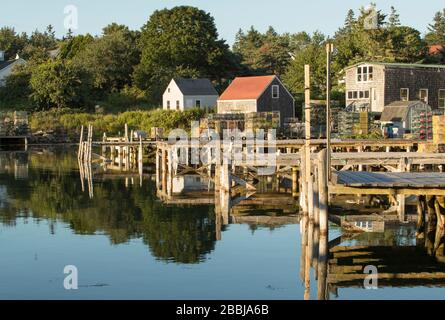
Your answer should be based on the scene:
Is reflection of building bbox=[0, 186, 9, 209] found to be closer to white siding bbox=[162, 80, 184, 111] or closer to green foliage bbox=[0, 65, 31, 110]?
white siding bbox=[162, 80, 184, 111]

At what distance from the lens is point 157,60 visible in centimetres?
10269

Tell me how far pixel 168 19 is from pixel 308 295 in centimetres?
9415

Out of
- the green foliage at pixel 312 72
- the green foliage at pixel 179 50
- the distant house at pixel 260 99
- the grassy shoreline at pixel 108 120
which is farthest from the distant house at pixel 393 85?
the green foliage at pixel 179 50

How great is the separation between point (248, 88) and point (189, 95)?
11.5 metres

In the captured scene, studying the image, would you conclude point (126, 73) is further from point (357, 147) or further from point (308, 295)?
point (308, 295)

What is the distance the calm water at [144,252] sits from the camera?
20.1m

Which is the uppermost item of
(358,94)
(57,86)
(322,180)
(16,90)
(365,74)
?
(365,74)

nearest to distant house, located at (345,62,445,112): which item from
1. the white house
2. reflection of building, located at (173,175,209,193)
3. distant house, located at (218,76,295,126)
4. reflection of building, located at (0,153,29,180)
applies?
distant house, located at (218,76,295,126)

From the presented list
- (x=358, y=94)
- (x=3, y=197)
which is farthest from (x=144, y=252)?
(x=358, y=94)

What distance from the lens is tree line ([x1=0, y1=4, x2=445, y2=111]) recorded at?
90.2 m

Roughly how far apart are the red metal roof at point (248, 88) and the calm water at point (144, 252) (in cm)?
3699

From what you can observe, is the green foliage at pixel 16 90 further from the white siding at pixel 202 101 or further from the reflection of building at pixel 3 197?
the reflection of building at pixel 3 197

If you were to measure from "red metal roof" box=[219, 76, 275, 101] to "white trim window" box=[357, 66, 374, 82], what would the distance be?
8.17m

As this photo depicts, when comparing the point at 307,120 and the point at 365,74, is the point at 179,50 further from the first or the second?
the point at 307,120
